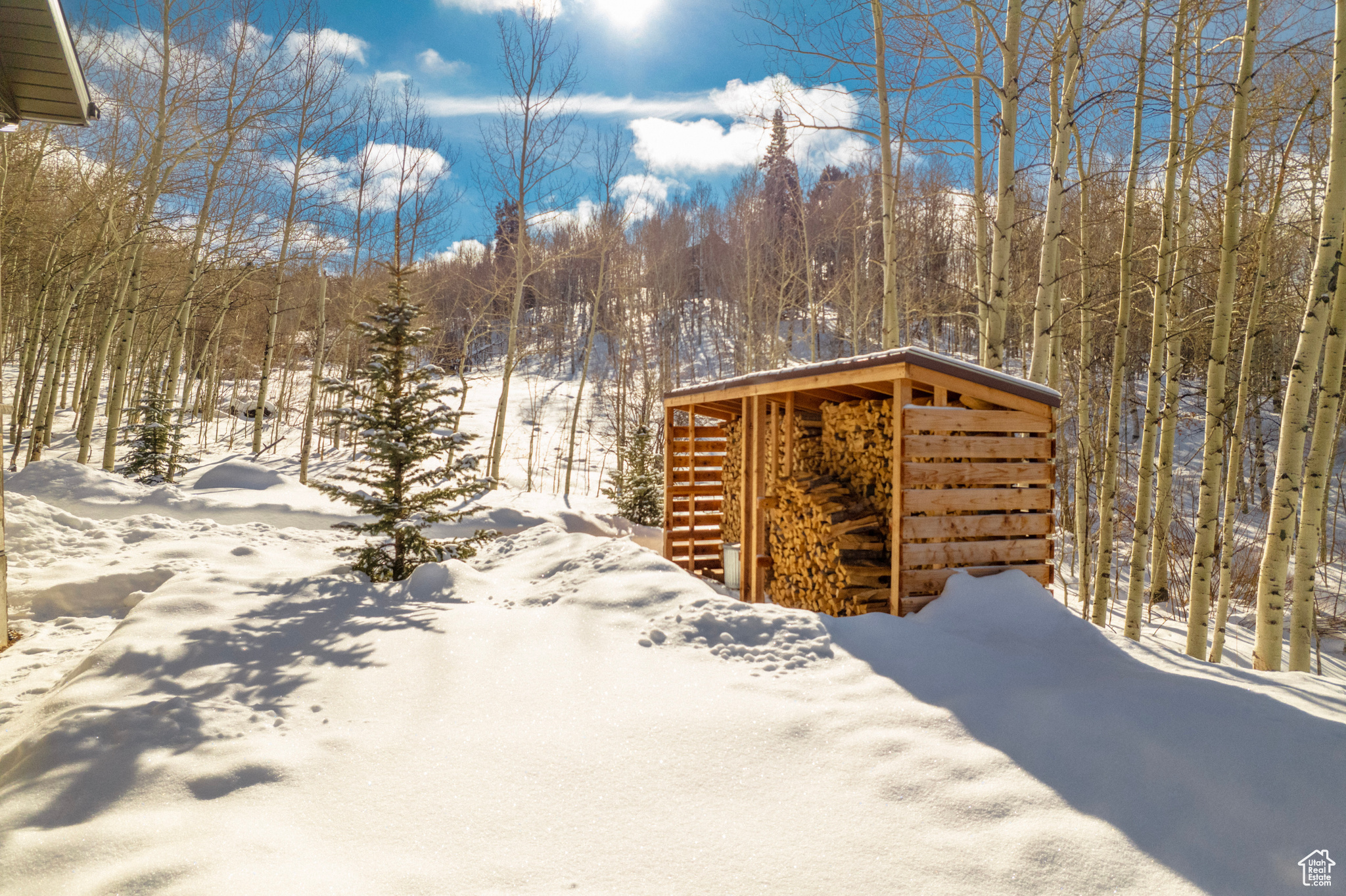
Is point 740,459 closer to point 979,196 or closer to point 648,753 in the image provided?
point 979,196

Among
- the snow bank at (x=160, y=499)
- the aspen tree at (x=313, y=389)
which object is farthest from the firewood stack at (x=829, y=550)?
the aspen tree at (x=313, y=389)

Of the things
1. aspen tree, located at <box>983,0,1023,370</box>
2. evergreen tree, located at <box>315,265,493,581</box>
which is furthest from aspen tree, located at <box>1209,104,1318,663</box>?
evergreen tree, located at <box>315,265,493,581</box>

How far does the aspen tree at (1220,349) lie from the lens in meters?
5.43

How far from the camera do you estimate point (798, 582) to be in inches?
265

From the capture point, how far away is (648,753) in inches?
121

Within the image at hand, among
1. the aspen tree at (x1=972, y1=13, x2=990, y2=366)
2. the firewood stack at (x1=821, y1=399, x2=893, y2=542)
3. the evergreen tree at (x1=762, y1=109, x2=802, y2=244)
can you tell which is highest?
the evergreen tree at (x1=762, y1=109, x2=802, y2=244)

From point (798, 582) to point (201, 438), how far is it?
20955 mm

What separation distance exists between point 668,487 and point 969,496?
5.01 metres

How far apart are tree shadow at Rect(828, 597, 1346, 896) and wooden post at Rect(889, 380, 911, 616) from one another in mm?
775

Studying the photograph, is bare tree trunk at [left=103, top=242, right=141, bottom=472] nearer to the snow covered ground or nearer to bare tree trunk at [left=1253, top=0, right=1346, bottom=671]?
the snow covered ground

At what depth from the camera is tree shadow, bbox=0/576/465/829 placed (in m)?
2.61

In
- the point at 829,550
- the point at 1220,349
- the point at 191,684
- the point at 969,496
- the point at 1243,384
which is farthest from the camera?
the point at 1243,384

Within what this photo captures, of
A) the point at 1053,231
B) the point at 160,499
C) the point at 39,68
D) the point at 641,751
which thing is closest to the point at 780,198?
the point at 1053,231

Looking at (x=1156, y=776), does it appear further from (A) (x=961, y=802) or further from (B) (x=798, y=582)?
(B) (x=798, y=582)
